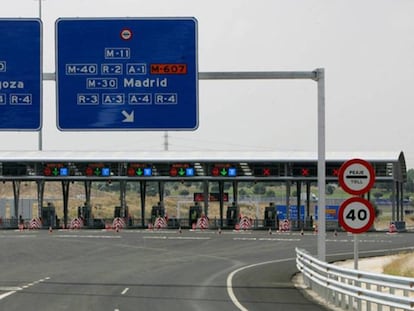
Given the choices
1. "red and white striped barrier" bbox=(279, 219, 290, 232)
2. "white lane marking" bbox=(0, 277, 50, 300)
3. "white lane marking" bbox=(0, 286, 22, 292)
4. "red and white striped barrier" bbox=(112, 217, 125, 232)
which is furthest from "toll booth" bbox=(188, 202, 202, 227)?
"white lane marking" bbox=(0, 286, 22, 292)

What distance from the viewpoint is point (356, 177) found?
17531 mm

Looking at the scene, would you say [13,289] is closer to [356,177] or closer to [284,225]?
[356,177]

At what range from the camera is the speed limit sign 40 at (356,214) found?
56.0 ft

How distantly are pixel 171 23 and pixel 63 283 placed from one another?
298 inches

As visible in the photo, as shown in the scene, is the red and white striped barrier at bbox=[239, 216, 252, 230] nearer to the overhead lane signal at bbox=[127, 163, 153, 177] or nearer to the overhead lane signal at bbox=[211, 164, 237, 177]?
the overhead lane signal at bbox=[211, 164, 237, 177]

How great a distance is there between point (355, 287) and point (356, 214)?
1.49m

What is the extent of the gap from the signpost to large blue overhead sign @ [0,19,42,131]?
8.90m

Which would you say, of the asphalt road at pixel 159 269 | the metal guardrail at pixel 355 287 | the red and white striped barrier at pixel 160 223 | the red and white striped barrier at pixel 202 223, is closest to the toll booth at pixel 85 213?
the red and white striped barrier at pixel 160 223

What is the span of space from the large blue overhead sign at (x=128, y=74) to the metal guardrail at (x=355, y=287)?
488 cm

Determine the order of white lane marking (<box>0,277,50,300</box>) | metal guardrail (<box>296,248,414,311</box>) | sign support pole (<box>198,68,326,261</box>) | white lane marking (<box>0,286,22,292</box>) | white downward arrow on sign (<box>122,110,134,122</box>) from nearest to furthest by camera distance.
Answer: metal guardrail (<box>296,248,414,311</box>)
white lane marking (<box>0,277,50,300</box>)
white lane marking (<box>0,286,22,292</box>)
sign support pole (<box>198,68,326,261</box>)
white downward arrow on sign (<box>122,110,134,122</box>)

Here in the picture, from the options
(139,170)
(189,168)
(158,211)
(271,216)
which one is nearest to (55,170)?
(139,170)

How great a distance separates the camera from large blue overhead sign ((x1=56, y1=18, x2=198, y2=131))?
2228 centimetres

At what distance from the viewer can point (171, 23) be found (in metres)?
22.1

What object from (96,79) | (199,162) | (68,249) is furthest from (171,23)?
(199,162)
